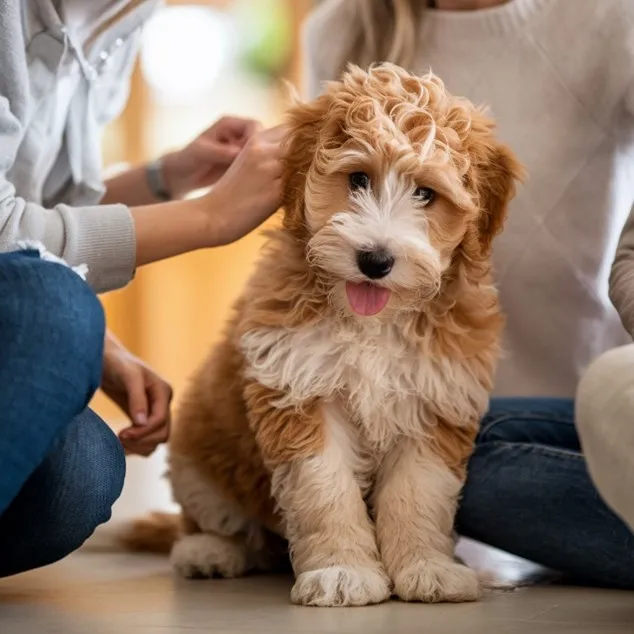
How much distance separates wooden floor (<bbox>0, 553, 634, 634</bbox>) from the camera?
5.33 feet

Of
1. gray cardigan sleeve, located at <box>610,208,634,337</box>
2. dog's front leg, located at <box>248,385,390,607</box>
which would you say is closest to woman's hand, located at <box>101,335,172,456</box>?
dog's front leg, located at <box>248,385,390,607</box>

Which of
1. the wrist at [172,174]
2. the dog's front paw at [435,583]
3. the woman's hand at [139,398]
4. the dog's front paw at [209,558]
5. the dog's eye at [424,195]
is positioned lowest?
the dog's front paw at [209,558]

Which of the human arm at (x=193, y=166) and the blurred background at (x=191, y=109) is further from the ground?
the human arm at (x=193, y=166)

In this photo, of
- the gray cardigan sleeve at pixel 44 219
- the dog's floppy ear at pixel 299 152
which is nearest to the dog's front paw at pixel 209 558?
the gray cardigan sleeve at pixel 44 219

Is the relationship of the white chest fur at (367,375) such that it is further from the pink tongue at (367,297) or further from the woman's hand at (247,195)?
the woman's hand at (247,195)

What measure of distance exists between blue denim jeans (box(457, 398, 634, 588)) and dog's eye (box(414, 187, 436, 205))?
1.68ft

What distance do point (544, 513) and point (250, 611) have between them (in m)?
0.57

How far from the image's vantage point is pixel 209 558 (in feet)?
6.94

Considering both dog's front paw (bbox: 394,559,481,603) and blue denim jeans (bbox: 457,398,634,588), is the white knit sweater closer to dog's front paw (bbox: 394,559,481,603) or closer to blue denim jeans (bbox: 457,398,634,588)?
blue denim jeans (bbox: 457,398,634,588)

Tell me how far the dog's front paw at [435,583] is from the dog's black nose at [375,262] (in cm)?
44

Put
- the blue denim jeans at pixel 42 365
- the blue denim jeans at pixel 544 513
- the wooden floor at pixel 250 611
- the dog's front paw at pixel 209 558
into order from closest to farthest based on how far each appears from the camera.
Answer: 1. the blue denim jeans at pixel 42 365
2. the wooden floor at pixel 250 611
3. the blue denim jeans at pixel 544 513
4. the dog's front paw at pixel 209 558

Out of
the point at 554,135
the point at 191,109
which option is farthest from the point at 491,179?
the point at 191,109

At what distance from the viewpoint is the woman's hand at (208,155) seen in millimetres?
2330

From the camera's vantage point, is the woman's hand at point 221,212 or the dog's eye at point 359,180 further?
the woman's hand at point 221,212
